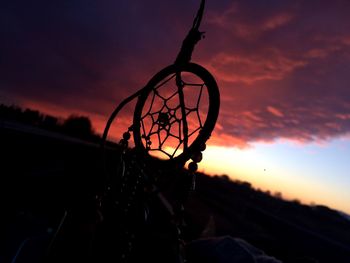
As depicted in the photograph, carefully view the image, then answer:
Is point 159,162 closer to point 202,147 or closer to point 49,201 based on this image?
point 202,147

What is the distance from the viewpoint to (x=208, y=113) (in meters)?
2.70

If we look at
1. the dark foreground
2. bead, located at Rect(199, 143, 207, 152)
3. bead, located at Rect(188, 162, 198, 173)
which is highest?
bead, located at Rect(199, 143, 207, 152)

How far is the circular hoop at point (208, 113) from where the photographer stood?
2.64 meters

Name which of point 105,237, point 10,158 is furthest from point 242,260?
point 10,158

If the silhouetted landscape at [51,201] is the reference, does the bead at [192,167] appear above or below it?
above

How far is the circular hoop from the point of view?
2641 millimetres

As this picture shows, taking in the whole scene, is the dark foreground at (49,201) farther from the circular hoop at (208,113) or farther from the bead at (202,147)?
the bead at (202,147)

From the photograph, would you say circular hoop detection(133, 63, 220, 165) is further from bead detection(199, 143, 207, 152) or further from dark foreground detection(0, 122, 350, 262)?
dark foreground detection(0, 122, 350, 262)

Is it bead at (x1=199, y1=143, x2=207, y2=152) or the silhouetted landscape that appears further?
the silhouetted landscape

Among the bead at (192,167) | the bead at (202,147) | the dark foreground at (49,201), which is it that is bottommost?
the dark foreground at (49,201)

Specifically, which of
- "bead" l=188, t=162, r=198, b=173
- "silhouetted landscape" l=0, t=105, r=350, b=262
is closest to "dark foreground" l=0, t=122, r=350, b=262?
"silhouetted landscape" l=0, t=105, r=350, b=262

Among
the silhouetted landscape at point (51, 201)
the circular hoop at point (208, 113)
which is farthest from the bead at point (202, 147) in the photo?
the silhouetted landscape at point (51, 201)

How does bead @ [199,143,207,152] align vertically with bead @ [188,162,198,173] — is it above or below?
above

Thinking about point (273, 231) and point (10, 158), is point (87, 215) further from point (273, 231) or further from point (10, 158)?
point (273, 231)
